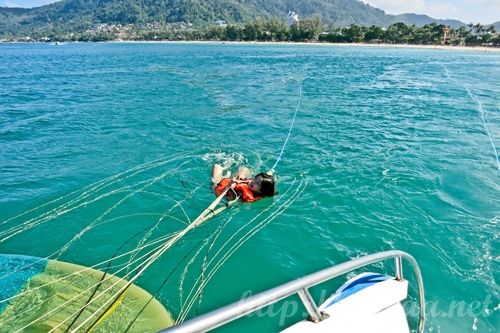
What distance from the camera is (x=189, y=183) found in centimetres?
1256

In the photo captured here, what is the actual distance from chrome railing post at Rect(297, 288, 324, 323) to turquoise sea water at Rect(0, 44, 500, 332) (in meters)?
3.36

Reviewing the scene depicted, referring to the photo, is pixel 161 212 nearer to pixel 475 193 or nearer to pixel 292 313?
pixel 292 313

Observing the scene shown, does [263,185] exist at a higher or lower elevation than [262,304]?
lower

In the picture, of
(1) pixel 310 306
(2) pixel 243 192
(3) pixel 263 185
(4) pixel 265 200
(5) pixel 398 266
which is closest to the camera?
(1) pixel 310 306

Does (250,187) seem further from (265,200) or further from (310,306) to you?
(310,306)

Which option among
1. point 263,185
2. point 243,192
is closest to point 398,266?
point 263,185

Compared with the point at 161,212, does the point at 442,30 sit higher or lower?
higher

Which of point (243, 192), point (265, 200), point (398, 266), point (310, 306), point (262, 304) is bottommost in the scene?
point (265, 200)

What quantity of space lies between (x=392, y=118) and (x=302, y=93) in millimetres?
9539

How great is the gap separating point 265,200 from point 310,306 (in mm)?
7886

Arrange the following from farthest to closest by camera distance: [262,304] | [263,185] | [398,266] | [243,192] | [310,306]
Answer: [243,192] < [263,185] < [398,266] < [310,306] < [262,304]

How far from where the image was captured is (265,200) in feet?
37.0

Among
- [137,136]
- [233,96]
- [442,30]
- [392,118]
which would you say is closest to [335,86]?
[233,96]

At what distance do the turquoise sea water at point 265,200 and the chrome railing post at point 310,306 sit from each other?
11.0 ft
